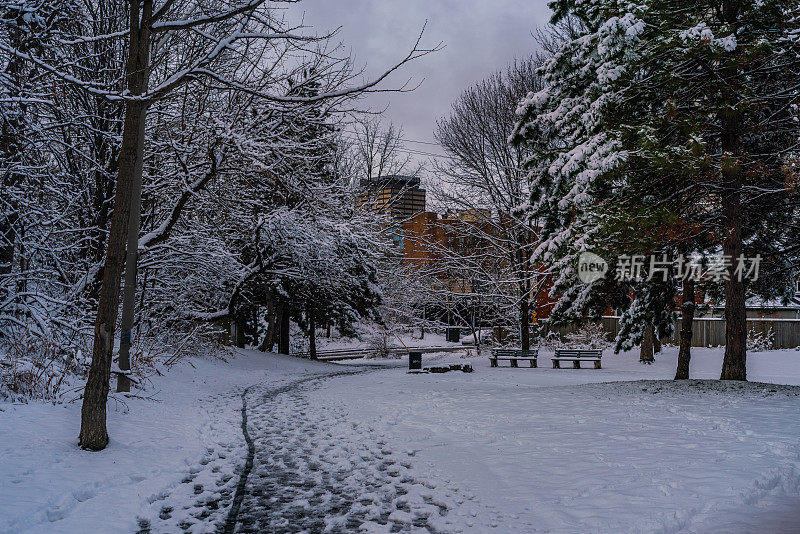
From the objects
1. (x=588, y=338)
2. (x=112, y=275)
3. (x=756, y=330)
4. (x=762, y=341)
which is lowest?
(x=588, y=338)

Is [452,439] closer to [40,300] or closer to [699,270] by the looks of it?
[40,300]

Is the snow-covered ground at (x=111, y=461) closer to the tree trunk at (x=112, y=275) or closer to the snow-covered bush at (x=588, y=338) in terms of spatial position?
the tree trunk at (x=112, y=275)

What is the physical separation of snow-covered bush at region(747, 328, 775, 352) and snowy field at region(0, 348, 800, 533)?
55.1 ft

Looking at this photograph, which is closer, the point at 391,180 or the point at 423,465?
the point at 423,465

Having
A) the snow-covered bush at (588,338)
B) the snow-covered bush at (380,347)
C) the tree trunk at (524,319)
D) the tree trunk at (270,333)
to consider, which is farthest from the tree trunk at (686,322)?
the snow-covered bush at (380,347)

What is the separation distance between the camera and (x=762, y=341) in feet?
87.6

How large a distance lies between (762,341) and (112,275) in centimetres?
2844

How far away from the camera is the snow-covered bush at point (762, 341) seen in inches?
1045

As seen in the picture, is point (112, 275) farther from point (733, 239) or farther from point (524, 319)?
point (524, 319)

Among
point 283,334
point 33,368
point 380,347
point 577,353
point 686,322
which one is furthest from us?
point 380,347

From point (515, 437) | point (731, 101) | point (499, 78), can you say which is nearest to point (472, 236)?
point (499, 78)

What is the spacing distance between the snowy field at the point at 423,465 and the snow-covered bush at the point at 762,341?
661 inches

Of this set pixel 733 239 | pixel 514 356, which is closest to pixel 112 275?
pixel 733 239

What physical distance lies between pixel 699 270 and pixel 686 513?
11.4m
